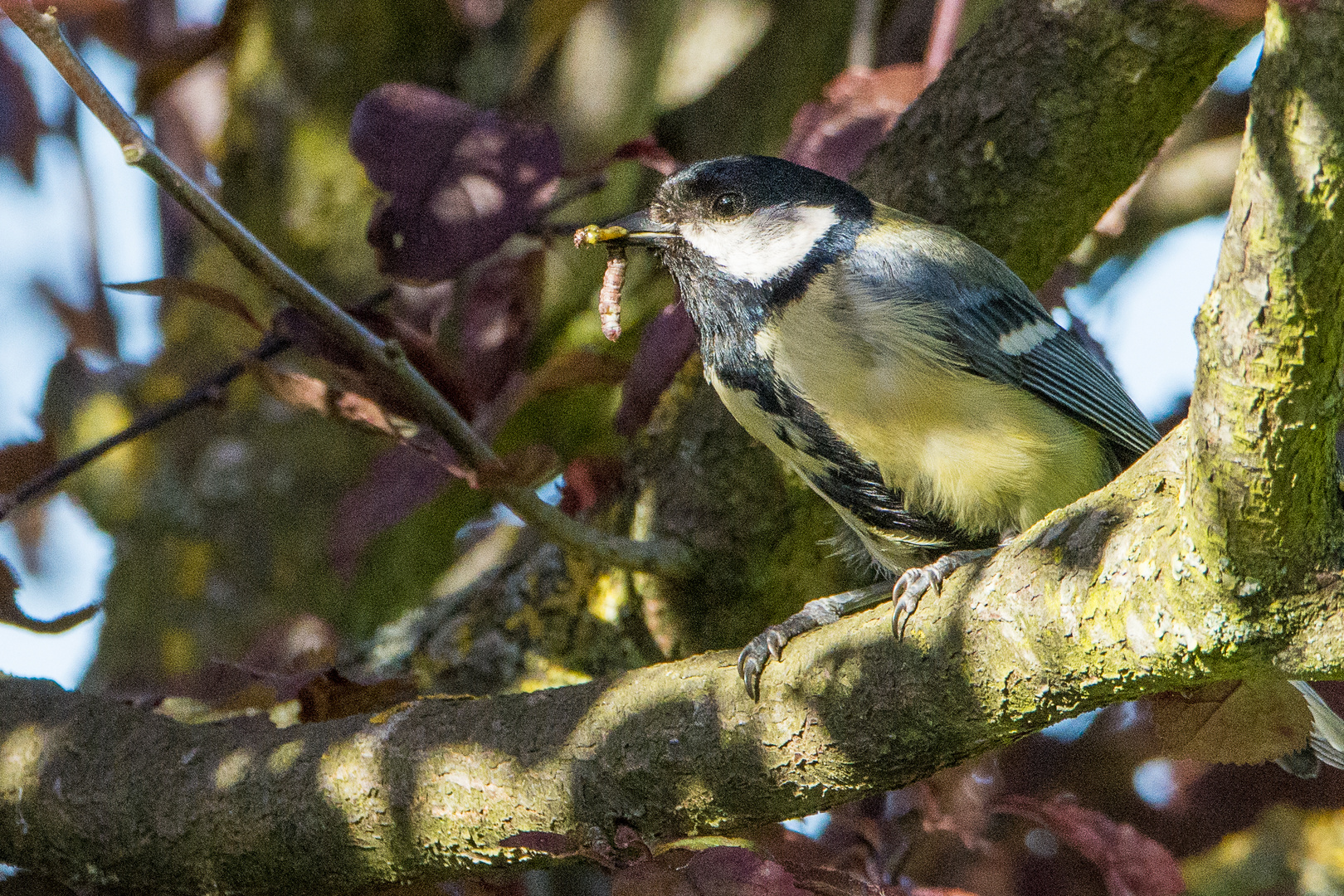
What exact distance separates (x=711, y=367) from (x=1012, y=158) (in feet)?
1.92

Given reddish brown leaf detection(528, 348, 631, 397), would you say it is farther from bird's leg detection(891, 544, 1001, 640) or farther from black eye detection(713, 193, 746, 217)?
bird's leg detection(891, 544, 1001, 640)

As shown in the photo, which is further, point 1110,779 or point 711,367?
point 1110,779

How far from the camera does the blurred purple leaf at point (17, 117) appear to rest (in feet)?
8.68

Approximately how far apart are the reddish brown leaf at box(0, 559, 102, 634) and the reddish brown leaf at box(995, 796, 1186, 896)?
4.31 ft

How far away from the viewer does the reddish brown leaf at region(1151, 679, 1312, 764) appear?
1.35 metres

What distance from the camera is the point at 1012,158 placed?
182 cm

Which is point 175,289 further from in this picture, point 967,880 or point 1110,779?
point 1110,779

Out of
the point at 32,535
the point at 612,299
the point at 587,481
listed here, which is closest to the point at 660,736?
the point at 612,299

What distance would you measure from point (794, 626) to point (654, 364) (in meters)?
0.46

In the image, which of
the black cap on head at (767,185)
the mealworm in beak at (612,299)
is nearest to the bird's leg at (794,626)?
the mealworm in beak at (612,299)

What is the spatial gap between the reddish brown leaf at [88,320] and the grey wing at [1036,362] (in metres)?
2.23

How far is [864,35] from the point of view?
241 cm

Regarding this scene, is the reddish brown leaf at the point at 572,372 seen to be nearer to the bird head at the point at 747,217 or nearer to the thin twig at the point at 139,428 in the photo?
the bird head at the point at 747,217

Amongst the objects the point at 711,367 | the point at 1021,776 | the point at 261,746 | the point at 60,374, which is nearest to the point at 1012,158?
the point at 711,367
